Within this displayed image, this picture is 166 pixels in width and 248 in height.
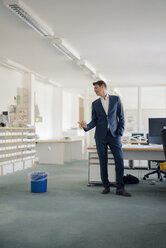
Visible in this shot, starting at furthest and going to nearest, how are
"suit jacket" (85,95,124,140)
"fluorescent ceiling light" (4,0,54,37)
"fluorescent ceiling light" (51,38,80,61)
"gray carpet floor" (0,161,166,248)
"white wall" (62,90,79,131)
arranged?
"white wall" (62,90,79,131) < "fluorescent ceiling light" (51,38,80,61) < "suit jacket" (85,95,124,140) < "fluorescent ceiling light" (4,0,54,37) < "gray carpet floor" (0,161,166,248)

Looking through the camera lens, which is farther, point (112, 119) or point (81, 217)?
point (112, 119)

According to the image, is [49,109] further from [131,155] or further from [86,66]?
[131,155]

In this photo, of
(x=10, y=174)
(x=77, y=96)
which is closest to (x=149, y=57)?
(x=10, y=174)

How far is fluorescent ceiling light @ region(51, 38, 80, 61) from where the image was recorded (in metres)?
5.50

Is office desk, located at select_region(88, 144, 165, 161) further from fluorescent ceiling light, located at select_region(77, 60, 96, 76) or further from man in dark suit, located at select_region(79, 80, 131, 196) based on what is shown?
fluorescent ceiling light, located at select_region(77, 60, 96, 76)

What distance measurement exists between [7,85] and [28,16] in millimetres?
3495

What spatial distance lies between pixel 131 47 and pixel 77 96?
680cm

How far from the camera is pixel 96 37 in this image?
5391 mm

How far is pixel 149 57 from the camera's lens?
6.71 metres

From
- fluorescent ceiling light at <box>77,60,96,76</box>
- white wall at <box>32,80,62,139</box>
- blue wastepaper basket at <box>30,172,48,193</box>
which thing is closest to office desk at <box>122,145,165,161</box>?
blue wastepaper basket at <box>30,172,48,193</box>

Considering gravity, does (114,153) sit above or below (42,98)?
below

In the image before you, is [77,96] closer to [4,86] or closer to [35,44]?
[4,86]

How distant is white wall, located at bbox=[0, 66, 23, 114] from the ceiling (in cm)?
51

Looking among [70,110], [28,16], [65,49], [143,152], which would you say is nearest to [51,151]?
[65,49]
